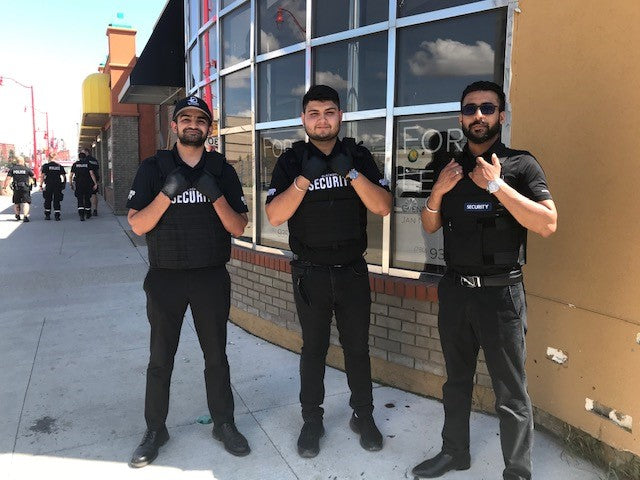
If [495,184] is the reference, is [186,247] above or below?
below

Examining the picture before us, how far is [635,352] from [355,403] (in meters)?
1.44

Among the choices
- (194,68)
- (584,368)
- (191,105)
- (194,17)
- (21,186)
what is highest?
(194,17)

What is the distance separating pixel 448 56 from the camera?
126 inches

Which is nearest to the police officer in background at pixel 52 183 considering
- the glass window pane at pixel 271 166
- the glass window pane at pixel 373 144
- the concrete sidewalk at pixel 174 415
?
the concrete sidewalk at pixel 174 415

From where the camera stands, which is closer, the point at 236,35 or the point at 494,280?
the point at 494,280

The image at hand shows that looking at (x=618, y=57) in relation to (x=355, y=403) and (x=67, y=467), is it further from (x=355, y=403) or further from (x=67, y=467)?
(x=67, y=467)

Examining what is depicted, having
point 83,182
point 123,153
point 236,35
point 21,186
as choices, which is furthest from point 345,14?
point 21,186

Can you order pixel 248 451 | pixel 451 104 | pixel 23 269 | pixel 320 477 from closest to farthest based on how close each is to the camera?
pixel 320 477, pixel 248 451, pixel 451 104, pixel 23 269

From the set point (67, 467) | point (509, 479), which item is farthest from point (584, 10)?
point (67, 467)

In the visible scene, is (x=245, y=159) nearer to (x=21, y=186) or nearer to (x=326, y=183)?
(x=326, y=183)

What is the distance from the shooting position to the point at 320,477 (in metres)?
2.60

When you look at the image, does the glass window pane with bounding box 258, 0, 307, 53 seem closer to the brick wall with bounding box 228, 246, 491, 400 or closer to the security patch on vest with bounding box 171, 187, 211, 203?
the brick wall with bounding box 228, 246, 491, 400

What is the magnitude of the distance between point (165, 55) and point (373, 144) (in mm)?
4606

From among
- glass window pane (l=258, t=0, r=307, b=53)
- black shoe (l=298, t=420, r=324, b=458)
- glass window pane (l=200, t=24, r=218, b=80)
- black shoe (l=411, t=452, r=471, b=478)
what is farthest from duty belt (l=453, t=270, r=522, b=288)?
glass window pane (l=200, t=24, r=218, b=80)
